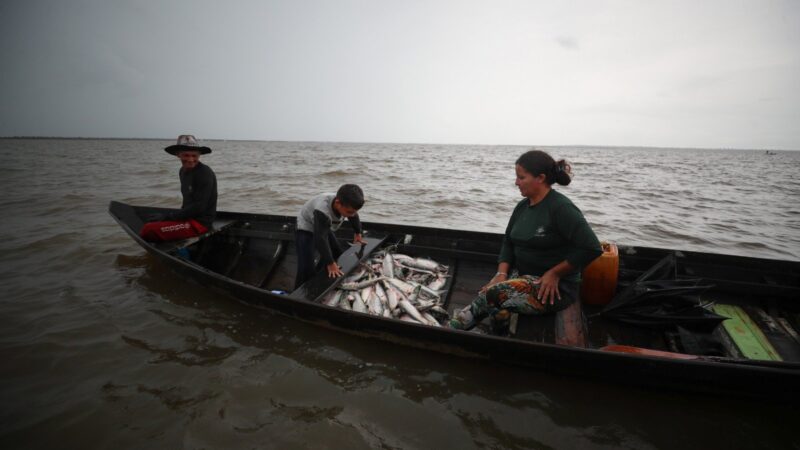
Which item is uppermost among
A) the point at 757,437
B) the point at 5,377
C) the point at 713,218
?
the point at 713,218

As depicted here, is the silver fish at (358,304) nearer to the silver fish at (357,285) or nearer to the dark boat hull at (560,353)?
→ the silver fish at (357,285)

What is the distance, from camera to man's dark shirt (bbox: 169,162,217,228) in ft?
21.9

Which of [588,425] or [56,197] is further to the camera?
[56,197]

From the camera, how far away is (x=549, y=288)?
3.70 m

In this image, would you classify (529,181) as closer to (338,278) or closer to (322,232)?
A: (322,232)

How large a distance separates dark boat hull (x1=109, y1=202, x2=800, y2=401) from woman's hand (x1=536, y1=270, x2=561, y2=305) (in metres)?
0.53

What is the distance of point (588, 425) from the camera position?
3.61m

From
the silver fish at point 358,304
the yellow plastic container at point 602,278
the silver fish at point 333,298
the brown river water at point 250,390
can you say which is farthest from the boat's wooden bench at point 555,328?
the silver fish at point 333,298

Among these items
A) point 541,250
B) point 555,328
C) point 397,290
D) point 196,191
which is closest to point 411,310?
point 397,290

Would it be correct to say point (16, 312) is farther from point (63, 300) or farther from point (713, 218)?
point (713, 218)

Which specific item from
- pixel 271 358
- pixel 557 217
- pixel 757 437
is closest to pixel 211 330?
pixel 271 358

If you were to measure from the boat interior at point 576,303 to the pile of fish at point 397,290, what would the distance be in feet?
0.83

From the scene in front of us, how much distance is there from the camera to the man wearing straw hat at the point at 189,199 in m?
6.48

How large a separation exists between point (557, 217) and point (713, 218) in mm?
16282
